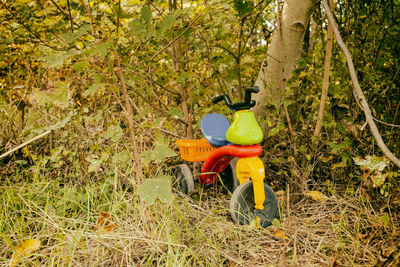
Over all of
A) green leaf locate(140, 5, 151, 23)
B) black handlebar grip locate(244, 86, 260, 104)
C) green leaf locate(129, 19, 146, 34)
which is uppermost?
green leaf locate(140, 5, 151, 23)

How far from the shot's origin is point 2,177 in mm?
2365

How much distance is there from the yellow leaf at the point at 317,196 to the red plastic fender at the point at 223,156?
20.9 inches

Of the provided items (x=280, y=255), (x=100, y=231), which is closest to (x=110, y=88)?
(x=100, y=231)

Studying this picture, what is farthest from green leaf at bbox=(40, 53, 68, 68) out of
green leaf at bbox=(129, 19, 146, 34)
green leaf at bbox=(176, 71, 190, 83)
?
green leaf at bbox=(176, 71, 190, 83)

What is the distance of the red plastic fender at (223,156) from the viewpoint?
5.62ft

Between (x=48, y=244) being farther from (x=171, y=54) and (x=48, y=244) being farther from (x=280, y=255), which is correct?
(x=171, y=54)

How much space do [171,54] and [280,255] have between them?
159cm

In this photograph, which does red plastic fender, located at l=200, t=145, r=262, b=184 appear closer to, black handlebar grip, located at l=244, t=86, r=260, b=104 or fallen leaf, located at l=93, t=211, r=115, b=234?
black handlebar grip, located at l=244, t=86, r=260, b=104

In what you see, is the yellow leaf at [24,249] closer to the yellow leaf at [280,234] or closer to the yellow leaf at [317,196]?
the yellow leaf at [280,234]

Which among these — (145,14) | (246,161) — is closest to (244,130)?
(246,161)

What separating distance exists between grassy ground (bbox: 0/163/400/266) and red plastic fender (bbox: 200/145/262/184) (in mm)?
287

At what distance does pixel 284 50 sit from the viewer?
2182 mm

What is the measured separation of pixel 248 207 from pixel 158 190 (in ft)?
2.30

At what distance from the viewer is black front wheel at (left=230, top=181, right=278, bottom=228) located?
1.70m
